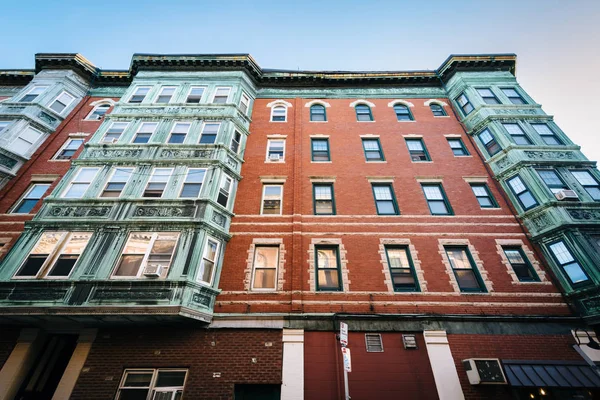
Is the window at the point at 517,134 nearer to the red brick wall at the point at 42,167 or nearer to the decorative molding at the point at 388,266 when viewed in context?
the decorative molding at the point at 388,266

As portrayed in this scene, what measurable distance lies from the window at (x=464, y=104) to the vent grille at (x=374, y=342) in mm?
14620

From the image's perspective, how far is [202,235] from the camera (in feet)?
35.6

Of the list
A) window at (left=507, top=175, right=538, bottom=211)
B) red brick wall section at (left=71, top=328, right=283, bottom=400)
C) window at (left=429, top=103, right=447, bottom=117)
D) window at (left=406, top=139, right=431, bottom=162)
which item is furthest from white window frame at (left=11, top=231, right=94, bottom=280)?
window at (left=429, top=103, right=447, bottom=117)

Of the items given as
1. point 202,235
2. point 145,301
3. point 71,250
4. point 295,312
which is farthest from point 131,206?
point 295,312

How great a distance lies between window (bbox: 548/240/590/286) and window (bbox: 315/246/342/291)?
8.95m

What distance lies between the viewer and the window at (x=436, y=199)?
13266 millimetres

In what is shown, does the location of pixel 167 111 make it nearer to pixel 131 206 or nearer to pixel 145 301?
pixel 131 206

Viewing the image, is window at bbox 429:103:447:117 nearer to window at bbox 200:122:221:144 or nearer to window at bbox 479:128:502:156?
window at bbox 479:128:502:156

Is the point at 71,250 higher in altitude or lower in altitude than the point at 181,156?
lower

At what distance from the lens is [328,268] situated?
11594mm

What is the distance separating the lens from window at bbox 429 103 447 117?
1760 centimetres

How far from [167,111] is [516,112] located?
20091 millimetres

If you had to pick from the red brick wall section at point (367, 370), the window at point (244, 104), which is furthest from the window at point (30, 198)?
the red brick wall section at point (367, 370)

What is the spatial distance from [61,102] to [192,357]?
1877 cm
